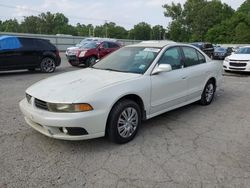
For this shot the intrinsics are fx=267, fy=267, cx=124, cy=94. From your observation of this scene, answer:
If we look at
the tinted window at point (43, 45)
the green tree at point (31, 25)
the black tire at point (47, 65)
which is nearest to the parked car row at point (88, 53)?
the black tire at point (47, 65)

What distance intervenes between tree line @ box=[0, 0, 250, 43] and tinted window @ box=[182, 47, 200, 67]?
5509 centimetres

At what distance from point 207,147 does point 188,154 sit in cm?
41

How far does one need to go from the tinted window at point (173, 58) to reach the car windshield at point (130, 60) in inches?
6.7

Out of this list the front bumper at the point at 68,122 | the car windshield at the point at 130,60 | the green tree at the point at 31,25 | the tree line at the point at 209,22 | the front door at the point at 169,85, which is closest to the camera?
the front bumper at the point at 68,122

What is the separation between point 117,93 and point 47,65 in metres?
8.74

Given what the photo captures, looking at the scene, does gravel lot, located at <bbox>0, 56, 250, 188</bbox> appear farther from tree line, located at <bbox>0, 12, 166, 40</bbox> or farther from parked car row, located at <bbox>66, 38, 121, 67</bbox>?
tree line, located at <bbox>0, 12, 166, 40</bbox>

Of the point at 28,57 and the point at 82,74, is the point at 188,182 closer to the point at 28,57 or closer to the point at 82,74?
the point at 82,74

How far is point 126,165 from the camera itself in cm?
343

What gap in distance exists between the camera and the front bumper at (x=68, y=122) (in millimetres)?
3488

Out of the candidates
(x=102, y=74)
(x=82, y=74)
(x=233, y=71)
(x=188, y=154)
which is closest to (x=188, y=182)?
(x=188, y=154)

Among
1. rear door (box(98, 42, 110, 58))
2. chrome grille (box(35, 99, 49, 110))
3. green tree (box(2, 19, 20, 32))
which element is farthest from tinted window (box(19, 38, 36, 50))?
green tree (box(2, 19, 20, 32))

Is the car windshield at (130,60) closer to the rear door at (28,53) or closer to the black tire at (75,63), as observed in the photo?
the rear door at (28,53)

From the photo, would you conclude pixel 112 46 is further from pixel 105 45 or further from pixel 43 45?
pixel 43 45

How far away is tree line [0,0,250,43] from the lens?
201ft
